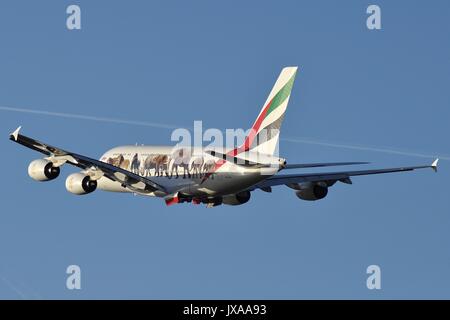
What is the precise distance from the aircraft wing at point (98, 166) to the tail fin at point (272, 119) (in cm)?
825

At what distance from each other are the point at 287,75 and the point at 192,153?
31.9 ft

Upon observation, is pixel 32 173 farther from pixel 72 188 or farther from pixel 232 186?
pixel 232 186

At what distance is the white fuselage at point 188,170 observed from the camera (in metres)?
102

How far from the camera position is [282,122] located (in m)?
100

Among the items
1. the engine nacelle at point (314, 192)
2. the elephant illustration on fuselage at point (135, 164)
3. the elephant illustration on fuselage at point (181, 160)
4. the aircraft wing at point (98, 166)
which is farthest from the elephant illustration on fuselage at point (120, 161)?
Result: the engine nacelle at point (314, 192)

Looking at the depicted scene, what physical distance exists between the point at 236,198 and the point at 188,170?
7.05 metres

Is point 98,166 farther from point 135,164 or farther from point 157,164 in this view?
point 135,164

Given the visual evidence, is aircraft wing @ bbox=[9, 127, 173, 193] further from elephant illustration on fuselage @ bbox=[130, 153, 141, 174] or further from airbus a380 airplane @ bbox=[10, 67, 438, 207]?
elephant illustration on fuselage @ bbox=[130, 153, 141, 174]

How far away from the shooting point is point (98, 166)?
10331 cm

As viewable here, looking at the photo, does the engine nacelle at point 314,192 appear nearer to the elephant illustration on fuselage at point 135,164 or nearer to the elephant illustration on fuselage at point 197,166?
the elephant illustration on fuselage at point 197,166

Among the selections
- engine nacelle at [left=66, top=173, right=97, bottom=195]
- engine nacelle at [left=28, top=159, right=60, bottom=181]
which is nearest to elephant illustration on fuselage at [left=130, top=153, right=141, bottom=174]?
engine nacelle at [left=66, top=173, right=97, bottom=195]

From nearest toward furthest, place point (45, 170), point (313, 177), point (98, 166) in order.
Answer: point (98, 166)
point (45, 170)
point (313, 177)

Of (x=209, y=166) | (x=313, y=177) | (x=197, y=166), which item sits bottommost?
(x=209, y=166)

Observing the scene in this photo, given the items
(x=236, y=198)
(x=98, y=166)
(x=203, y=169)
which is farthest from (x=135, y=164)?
(x=203, y=169)
